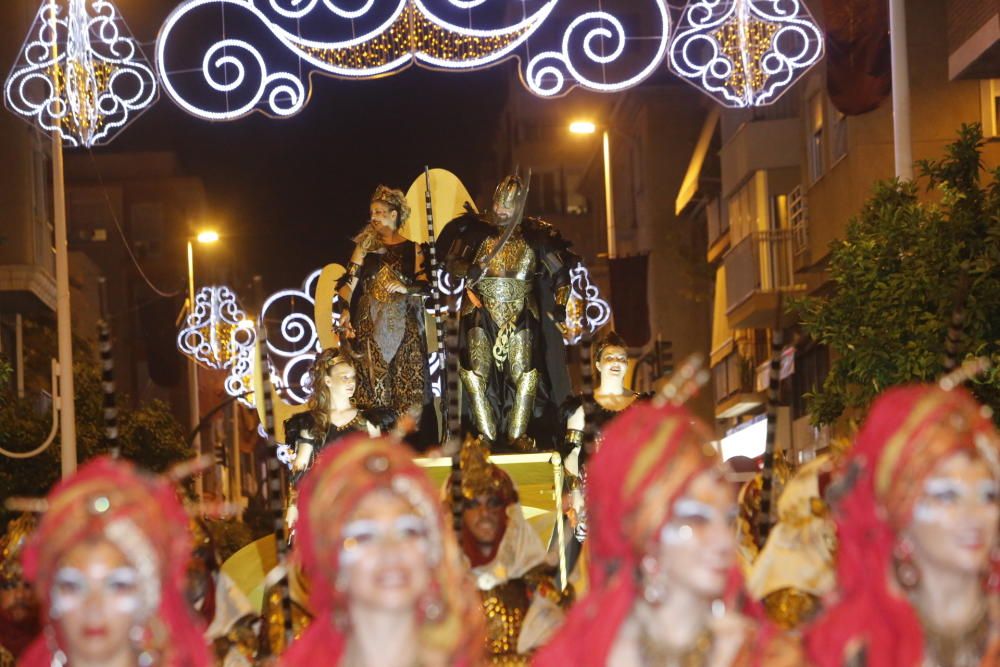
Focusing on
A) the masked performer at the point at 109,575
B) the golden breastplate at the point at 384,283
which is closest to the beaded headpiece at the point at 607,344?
the golden breastplate at the point at 384,283

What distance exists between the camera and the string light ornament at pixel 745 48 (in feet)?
51.1

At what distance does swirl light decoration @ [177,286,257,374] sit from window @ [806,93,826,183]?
33.7 ft

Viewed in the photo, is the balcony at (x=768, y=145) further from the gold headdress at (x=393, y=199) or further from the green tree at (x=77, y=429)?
the gold headdress at (x=393, y=199)

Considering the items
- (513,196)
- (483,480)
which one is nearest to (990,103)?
(513,196)

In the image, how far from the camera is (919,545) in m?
5.83

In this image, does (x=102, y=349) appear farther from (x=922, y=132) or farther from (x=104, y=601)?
(x=922, y=132)

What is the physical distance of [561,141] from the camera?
72.1 metres

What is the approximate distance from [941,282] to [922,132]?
1196 centimetres

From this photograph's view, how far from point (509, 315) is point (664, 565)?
9430mm

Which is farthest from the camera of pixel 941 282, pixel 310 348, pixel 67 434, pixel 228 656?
pixel 67 434

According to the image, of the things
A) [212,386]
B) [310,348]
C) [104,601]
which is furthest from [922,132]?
[212,386]

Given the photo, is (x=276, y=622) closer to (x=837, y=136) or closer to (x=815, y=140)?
(x=837, y=136)

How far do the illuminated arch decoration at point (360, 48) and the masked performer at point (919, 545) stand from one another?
980 cm

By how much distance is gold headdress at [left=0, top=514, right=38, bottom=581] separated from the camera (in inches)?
329
